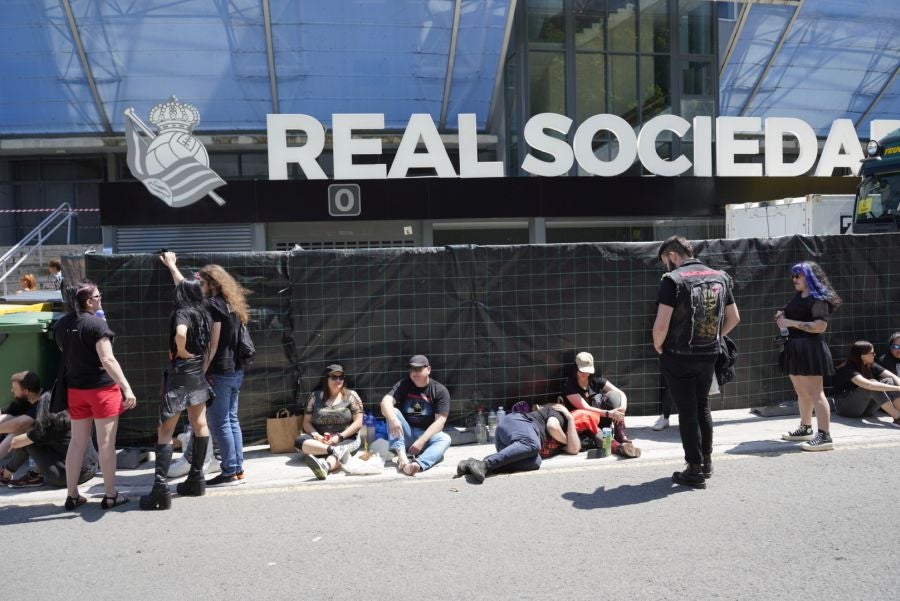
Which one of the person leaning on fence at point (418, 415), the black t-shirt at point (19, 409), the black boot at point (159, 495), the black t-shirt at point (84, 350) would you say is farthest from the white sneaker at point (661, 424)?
the black t-shirt at point (19, 409)

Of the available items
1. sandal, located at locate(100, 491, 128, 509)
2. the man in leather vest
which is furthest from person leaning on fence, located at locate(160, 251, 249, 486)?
the man in leather vest

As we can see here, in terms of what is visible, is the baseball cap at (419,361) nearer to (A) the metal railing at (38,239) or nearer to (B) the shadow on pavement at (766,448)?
(B) the shadow on pavement at (766,448)

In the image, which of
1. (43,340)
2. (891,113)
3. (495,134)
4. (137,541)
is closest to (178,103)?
(495,134)

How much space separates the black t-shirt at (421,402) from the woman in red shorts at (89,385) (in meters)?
2.41

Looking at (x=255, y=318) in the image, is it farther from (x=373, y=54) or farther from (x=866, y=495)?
(x=373, y=54)

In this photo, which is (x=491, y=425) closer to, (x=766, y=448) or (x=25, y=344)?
(x=766, y=448)

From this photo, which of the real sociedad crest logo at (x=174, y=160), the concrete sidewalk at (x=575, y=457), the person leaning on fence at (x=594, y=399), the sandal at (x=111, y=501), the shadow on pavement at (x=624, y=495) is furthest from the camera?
the real sociedad crest logo at (x=174, y=160)

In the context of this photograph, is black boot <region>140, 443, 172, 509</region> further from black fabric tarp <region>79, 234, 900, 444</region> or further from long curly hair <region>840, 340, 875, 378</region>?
long curly hair <region>840, 340, 875, 378</region>

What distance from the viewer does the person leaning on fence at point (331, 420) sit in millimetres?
6703

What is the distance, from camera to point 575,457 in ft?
22.5

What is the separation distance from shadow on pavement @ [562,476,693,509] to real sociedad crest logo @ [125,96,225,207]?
41.1 feet

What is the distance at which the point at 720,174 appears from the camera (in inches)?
693

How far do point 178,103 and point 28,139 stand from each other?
4.77 meters

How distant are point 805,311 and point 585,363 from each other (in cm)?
203
